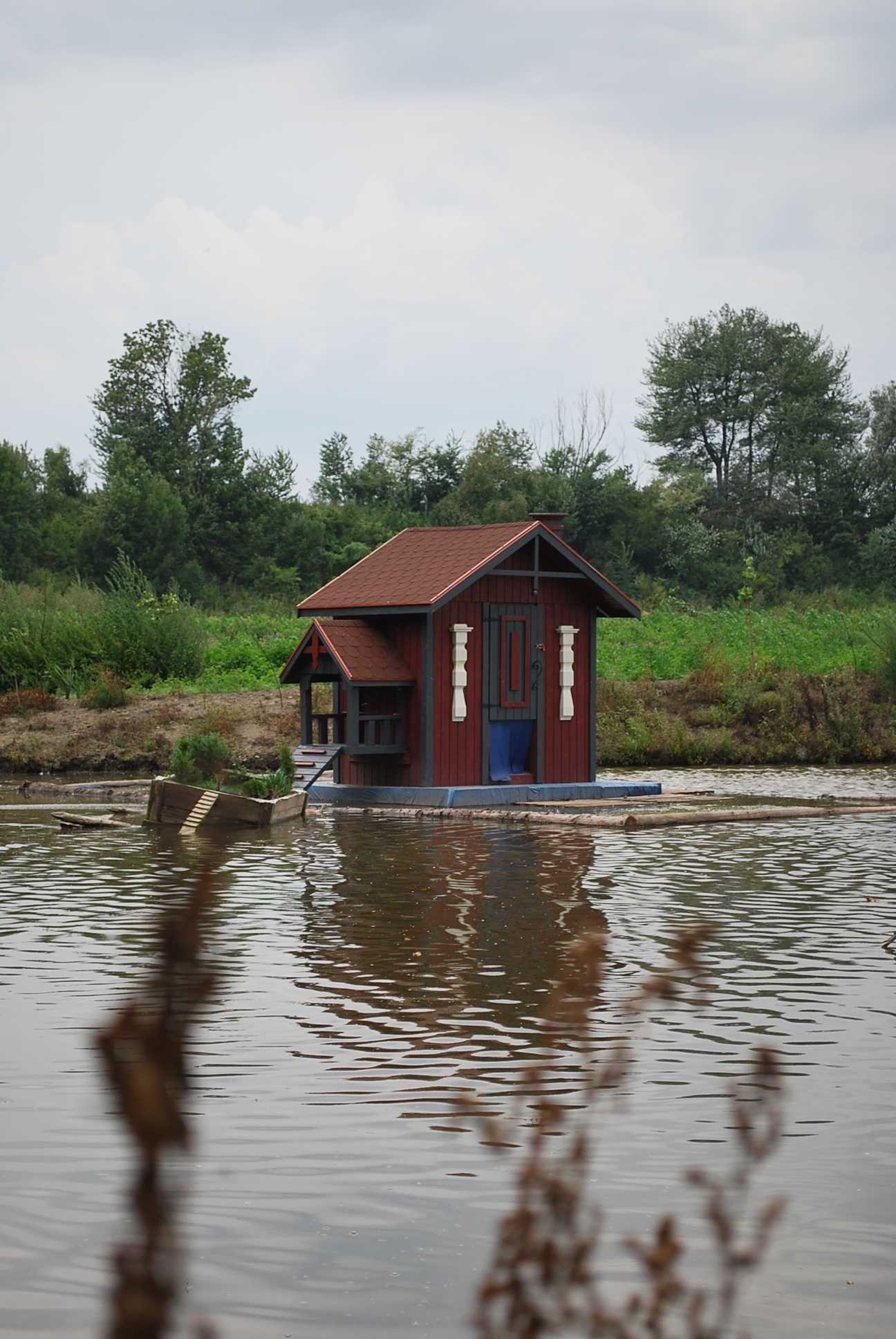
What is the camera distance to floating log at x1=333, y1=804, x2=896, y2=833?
21.0 metres

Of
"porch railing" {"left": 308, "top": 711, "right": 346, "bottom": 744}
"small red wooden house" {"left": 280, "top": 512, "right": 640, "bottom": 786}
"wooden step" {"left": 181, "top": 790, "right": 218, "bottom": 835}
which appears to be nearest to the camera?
"wooden step" {"left": 181, "top": 790, "right": 218, "bottom": 835}

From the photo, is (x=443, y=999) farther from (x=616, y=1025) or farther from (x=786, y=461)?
(x=786, y=461)

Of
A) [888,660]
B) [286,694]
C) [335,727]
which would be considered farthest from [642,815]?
[888,660]

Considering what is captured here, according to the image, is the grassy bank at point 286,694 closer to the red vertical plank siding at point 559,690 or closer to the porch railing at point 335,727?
the porch railing at point 335,727

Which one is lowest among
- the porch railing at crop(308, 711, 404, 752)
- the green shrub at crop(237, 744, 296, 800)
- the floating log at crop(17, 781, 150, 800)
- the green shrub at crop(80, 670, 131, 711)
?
the floating log at crop(17, 781, 150, 800)

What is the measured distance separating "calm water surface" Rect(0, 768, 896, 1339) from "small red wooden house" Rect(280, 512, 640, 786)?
24.6 feet

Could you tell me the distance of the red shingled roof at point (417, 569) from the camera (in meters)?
24.1

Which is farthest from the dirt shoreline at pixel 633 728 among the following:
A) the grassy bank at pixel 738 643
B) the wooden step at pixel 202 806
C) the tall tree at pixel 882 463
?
the tall tree at pixel 882 463

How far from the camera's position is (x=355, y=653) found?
24000 mm

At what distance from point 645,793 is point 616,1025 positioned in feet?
52.4

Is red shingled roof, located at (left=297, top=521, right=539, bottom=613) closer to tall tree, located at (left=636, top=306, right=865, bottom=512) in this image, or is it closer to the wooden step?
the wooden step

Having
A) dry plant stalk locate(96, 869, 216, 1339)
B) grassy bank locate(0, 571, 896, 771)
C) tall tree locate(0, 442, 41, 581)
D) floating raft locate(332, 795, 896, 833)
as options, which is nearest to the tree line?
tall tree locate(0, 442, 41, 581)

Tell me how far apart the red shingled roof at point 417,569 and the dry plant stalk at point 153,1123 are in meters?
21.4

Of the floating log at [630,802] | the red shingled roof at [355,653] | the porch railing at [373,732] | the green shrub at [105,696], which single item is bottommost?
the floating log at [630,802]
